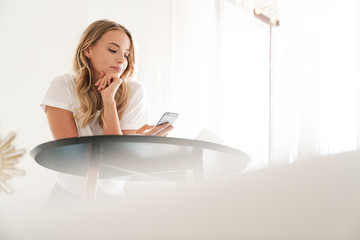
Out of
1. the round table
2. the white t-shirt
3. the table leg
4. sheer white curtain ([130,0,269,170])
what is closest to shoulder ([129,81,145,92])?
the white t-shirt

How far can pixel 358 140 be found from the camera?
5.03 feet

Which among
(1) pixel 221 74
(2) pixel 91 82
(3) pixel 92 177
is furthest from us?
(1) pixel 221 74

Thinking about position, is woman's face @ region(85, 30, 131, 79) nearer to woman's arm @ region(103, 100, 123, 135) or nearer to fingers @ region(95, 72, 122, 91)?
fingers @ region(95, 72, 122, 91)

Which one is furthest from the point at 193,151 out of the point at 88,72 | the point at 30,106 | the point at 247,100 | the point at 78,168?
the point at 30,106

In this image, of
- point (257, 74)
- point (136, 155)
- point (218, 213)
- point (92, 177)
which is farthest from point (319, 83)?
point (218, 213)

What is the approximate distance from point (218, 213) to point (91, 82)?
1.28 meters

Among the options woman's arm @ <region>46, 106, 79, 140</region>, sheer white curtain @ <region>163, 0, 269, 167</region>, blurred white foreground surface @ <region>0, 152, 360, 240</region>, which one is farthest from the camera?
sheer white curtain @ <region>163, 0, 269, 167</region>

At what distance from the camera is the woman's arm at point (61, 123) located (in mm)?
1196

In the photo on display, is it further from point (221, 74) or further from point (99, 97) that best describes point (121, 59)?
point (221, 74)

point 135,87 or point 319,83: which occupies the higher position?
point 319,83

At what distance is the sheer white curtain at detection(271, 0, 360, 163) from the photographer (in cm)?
165

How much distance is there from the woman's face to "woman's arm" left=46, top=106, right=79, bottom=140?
30 centimetres

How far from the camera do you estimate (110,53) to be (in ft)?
4.79

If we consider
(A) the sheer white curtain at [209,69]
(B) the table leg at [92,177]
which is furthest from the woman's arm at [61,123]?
(A) the sheer white curtain at [209,69]
